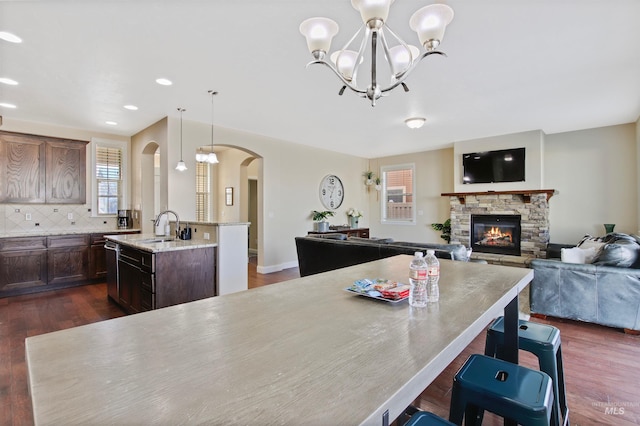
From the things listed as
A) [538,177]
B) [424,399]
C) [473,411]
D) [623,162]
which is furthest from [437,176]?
[473,411]

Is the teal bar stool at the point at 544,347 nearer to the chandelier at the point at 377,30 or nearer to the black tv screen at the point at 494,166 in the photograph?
the chandelier at the point at 377,30

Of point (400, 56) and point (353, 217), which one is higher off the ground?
point (400, 56)

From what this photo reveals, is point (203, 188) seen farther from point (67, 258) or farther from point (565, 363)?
point (565, 363)

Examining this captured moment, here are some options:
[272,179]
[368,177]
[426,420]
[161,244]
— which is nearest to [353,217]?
[368,177]

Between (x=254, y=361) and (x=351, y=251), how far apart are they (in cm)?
325

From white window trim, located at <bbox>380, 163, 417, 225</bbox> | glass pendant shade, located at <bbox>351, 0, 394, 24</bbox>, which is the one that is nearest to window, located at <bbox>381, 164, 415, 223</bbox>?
white window trim, located at <bbox>380, 163, 417, 225</bbox>

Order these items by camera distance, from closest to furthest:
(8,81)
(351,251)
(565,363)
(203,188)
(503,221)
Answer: (565,363), (8,81), (351,251), (503,221), (203,188)

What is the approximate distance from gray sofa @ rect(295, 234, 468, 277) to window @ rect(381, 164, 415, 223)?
3.85 metres

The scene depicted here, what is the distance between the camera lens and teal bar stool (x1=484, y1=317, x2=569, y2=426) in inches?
61.0

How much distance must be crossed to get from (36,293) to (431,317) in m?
5.74

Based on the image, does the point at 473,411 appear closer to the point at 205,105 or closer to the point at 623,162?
the point at 205,105

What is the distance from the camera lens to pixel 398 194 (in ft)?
27.1

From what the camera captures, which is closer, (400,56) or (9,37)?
(400,56)

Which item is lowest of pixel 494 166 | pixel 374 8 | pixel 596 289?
pixel 596 289
